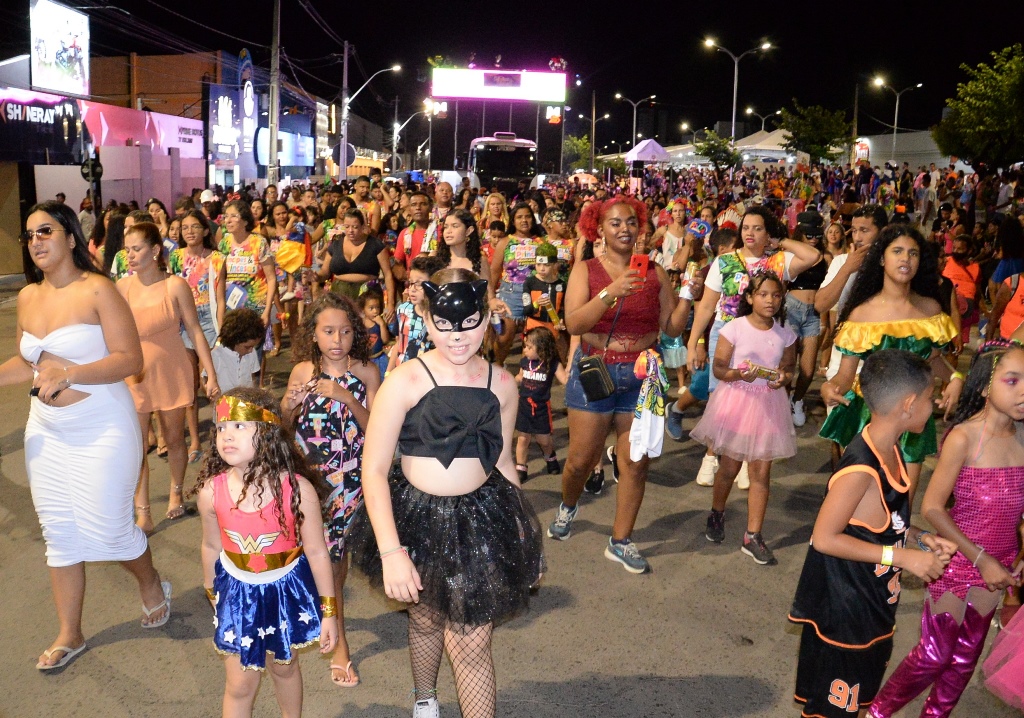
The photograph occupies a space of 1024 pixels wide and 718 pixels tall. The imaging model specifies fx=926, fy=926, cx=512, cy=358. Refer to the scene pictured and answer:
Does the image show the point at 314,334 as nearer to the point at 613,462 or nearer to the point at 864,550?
the point at 864,550

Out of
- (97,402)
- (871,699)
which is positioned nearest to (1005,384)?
(871,699)

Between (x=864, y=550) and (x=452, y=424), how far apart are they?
1435mm

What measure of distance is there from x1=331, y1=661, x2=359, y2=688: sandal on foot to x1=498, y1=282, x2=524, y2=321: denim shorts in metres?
4.95

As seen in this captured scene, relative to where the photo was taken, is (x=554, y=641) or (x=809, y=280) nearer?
(x=554, y=641)

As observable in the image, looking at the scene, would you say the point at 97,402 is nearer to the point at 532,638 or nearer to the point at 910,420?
the point at 532,638

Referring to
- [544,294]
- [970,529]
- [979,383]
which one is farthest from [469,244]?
[970,529]

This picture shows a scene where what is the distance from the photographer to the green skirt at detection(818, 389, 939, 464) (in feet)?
15.6

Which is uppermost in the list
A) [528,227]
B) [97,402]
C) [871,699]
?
[528,227]

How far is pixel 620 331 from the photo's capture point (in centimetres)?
519

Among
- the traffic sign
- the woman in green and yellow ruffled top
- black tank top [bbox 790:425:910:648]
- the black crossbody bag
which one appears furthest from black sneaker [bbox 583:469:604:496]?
the traffic sign

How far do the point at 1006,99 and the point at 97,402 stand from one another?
3206 cm

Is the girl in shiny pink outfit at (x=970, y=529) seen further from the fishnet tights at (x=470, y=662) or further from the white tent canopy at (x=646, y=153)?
the white tent canopy at (x=646, y=153)

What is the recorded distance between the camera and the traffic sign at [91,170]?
65.3ft

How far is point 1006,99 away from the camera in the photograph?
29.6 m
